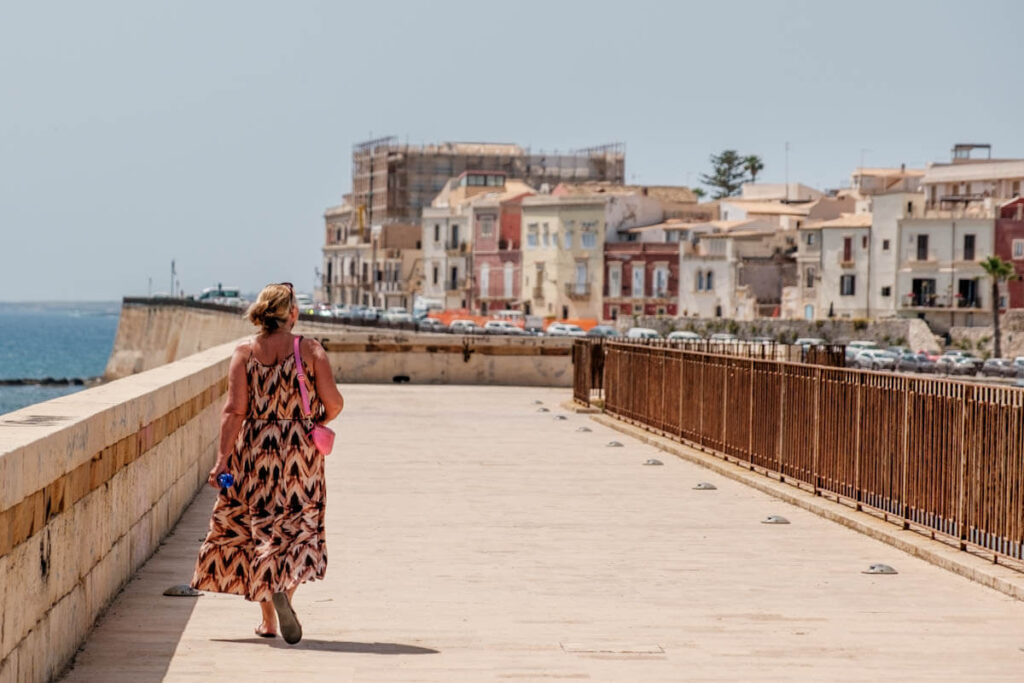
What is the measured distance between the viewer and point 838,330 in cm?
9975

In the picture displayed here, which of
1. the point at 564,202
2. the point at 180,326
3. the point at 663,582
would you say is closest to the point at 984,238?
the point at 564,202

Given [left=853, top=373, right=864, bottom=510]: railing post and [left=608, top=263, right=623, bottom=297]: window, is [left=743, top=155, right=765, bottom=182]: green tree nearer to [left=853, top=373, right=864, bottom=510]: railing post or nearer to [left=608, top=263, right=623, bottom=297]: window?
[left=608, top=263, right=623, bottom=297]: window

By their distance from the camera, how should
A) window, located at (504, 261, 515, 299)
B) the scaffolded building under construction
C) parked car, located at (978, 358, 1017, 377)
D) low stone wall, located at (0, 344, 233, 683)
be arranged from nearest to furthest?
low stone wall, located at (0, 344, 233, 683) < parked car, located at (978, 358, 1017, 377) < window, located at (504, 261, 515, 299) < the scaffolded building under construction

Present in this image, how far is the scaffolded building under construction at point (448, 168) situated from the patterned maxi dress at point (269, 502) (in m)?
153

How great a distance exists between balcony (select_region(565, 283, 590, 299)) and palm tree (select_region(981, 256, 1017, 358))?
106 feet

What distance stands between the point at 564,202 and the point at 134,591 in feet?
367

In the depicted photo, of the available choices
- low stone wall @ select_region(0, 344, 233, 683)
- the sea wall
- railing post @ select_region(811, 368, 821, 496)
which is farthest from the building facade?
low stone wall @ select_region(0, 344, 233, 683)

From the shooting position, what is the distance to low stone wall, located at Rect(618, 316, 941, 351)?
3784 inches

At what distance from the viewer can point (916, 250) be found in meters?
97.9

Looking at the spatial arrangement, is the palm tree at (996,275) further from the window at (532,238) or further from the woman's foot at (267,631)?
the woman's foot at (267,631)

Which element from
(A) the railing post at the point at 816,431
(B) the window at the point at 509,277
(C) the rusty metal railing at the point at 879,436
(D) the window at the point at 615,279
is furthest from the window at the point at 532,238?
(A) the railing post at the point at 816,431

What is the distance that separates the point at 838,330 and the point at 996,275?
1035cm

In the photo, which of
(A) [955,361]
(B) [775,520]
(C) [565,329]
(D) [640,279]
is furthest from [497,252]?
(B) [775,520]

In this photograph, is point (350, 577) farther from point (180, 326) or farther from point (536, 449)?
point (180, 326)
